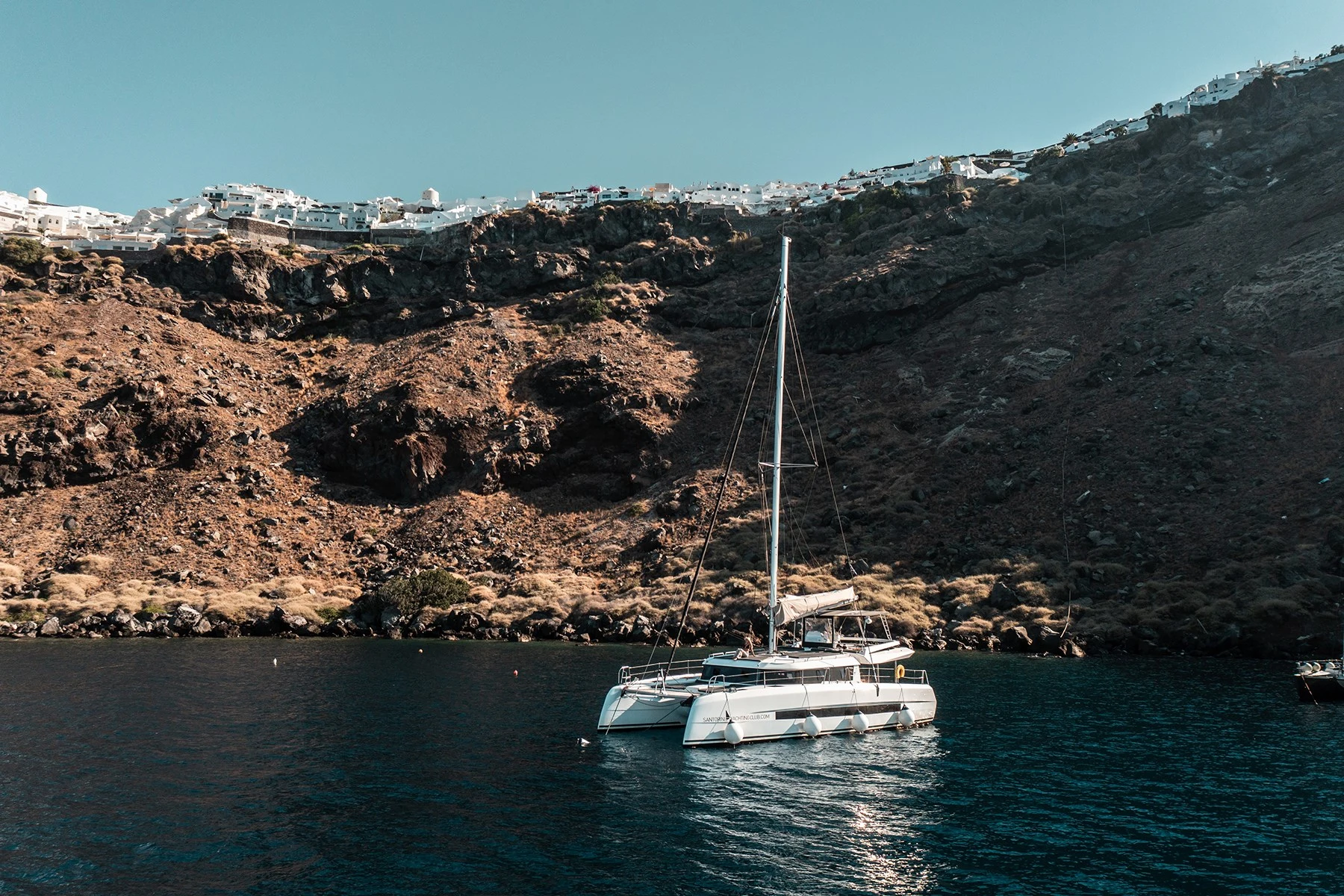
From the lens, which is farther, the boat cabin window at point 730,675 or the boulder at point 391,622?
the boulder at point 391,622

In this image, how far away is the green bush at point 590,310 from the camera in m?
114

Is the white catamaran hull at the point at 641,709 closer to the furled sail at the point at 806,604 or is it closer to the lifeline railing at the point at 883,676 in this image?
the furled sail at the point at 806,604

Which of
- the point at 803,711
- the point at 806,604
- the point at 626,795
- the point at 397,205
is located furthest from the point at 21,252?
the point at 626,795

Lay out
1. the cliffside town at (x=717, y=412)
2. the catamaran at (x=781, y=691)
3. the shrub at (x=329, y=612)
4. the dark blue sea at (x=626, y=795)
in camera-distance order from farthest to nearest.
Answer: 1. the shrub at (x=329, y=612)
2. the cliffside town at (x=717, y=412)
3. the catamaran at (x=781, y=691)
4. the dark blue sea at (x=626, y=795)

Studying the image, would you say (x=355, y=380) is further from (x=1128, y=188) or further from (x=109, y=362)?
(x=1128, y=188)

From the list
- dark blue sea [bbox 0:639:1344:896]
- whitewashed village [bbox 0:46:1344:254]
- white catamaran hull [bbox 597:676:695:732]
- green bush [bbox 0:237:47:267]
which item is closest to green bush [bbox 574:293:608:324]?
whitewashed village [bbox 0:46:1344:254]

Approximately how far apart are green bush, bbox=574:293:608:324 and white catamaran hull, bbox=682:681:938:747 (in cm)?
8200

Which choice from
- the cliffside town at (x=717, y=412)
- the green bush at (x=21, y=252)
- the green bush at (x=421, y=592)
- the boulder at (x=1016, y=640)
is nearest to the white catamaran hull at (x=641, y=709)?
the cliffside town at (x=717, y=412)

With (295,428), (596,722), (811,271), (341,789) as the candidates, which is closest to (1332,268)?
(811,271)

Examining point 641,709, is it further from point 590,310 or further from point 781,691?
point 590,310

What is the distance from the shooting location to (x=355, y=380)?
103m

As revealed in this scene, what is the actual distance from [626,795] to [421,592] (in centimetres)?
4971

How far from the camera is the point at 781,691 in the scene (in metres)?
35.2

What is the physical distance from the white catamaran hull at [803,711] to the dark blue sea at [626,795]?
3.26 ft
